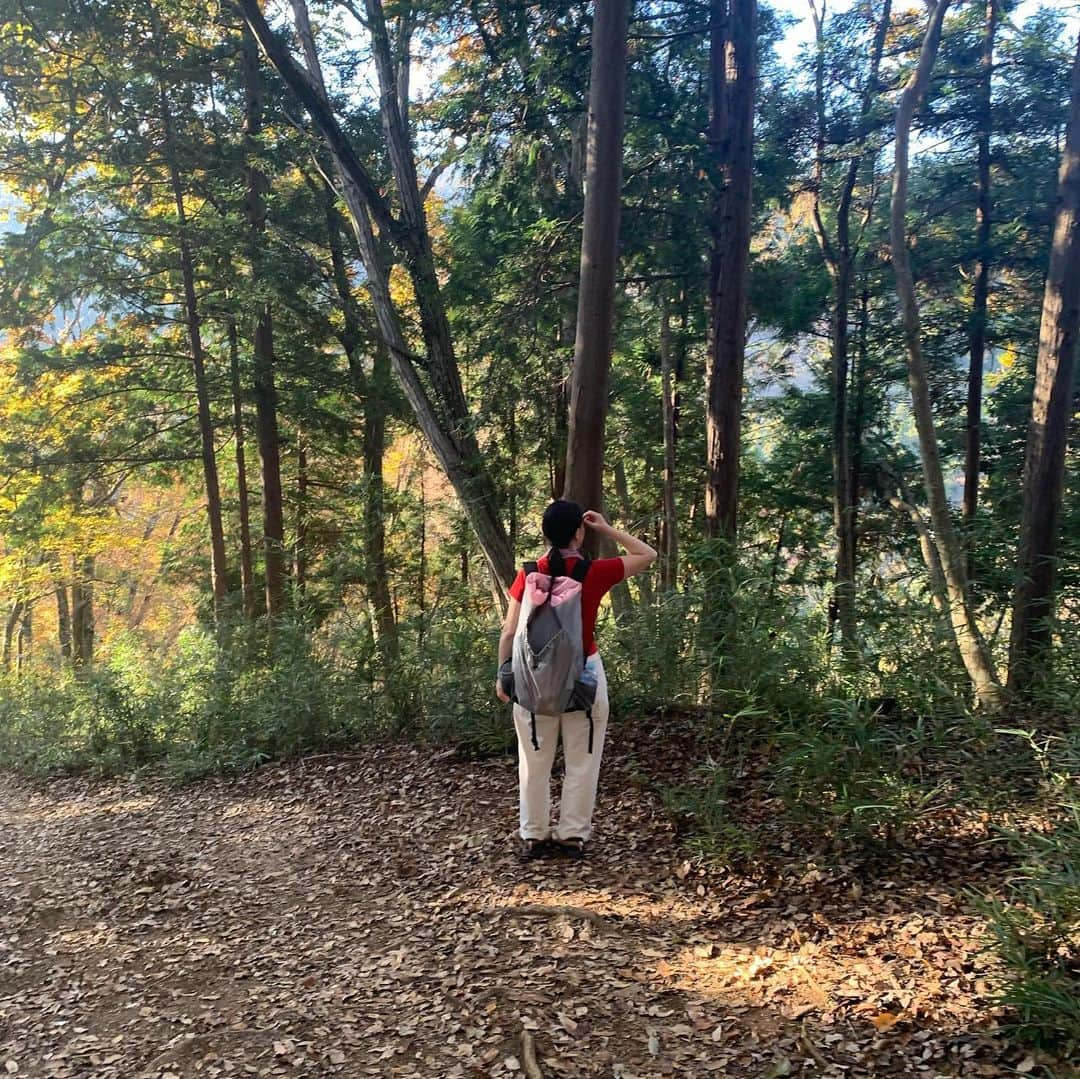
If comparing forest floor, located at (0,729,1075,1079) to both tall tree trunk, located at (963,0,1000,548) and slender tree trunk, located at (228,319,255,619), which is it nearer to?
slender tree trunk, located at (228,319,255,619)

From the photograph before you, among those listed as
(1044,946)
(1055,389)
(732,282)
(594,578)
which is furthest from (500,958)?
(732,282)

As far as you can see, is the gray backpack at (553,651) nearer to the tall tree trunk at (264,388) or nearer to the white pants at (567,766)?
the white pants at (567,766)

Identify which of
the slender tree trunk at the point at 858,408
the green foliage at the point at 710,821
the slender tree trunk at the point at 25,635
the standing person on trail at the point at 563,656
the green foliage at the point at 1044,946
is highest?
the slender tree trunk at the point at 858,408

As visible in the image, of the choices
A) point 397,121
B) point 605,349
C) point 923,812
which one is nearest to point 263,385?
point 397,121

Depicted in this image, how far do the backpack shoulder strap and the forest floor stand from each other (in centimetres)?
160

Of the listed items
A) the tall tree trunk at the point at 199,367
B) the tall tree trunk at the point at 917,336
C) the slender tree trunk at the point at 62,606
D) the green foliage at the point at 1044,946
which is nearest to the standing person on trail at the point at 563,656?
the green foliage at the point at 1044,946

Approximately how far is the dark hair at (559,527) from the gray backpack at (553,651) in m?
0.07

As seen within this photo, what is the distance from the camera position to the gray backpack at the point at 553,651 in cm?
395

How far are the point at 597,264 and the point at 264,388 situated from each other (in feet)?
30.3

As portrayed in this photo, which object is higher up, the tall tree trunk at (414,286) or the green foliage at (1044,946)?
the tall tree trunk at (414,286)

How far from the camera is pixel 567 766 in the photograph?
14.1ft

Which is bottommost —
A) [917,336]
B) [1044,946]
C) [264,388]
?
[1044,946]

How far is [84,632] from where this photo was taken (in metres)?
19.4

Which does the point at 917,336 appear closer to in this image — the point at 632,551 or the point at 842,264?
the point at 632,551
